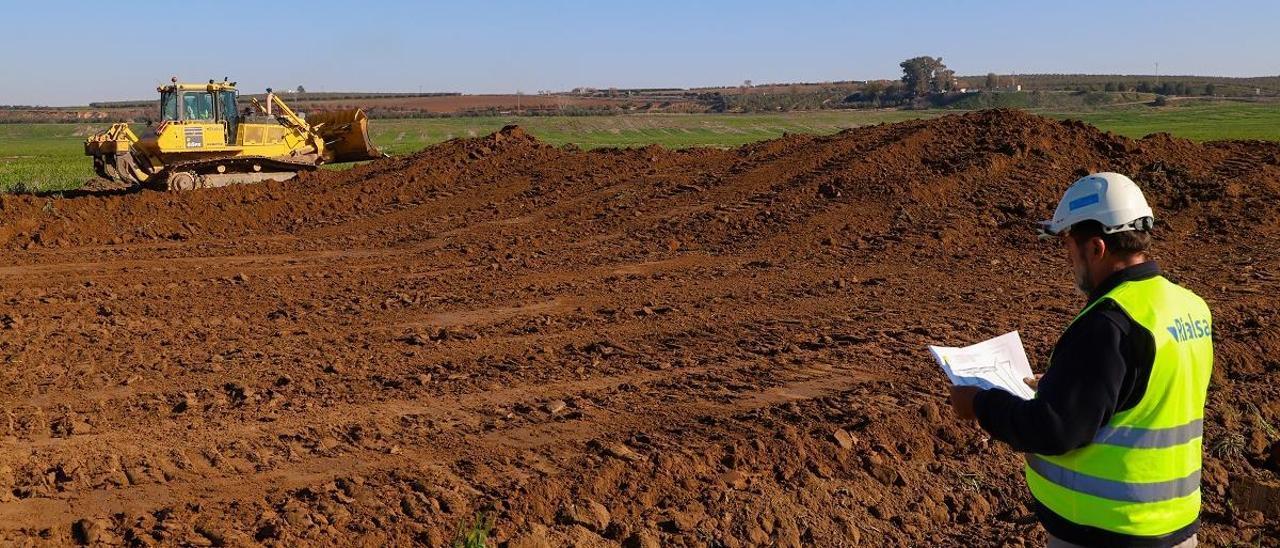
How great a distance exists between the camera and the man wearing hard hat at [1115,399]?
2730mm

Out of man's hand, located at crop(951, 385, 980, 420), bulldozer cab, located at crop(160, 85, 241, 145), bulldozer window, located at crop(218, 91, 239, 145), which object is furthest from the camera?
bulldozer window, located at crop(218, 91, 239, 145)

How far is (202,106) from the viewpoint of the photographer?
856 inches

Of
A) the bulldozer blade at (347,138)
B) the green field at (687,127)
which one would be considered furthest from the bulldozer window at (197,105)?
the green field at (687,127)

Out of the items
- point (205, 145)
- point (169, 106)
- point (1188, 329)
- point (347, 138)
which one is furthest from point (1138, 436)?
point (347, 138)

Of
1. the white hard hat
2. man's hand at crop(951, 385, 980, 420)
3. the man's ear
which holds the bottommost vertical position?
man's hand at crop(951, 385, 980, 420)

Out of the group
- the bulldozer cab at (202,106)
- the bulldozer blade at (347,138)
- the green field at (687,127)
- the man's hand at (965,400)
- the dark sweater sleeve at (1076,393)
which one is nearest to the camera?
the dark sweater sleeve at (1076,393)

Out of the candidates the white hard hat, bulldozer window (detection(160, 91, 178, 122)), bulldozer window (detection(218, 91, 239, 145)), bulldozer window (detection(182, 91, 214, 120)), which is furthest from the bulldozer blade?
the white hard hat

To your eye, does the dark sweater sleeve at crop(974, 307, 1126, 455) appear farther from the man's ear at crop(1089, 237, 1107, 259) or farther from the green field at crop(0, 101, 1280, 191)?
the green field at crop(0, 101, 1280, 191)

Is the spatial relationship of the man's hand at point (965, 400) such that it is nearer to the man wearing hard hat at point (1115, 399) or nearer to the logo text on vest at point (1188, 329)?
the man wearing hard hat at point (1115, 399)

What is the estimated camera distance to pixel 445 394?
7.14 m

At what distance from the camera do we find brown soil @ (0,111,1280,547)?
5.44 m

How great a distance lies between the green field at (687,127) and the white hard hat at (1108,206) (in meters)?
43.0

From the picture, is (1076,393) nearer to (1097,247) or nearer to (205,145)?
(1097,247)

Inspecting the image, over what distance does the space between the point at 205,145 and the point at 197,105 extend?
0.95 meters
